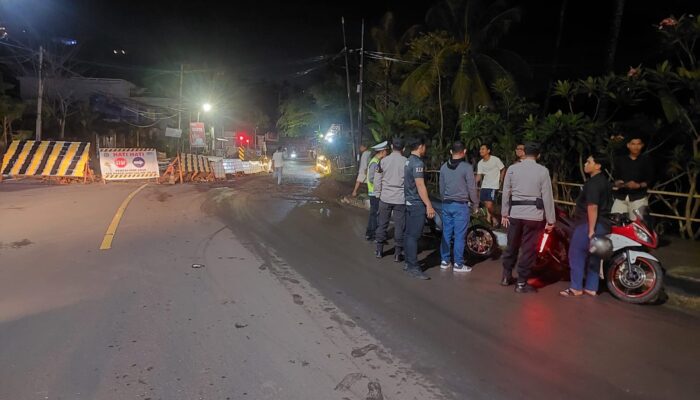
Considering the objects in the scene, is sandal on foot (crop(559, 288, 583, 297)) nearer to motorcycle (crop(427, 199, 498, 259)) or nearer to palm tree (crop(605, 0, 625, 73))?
motorcycle (crop(427, 199, 498, 259))

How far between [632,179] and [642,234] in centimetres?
155

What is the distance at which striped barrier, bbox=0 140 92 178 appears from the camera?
19.5m

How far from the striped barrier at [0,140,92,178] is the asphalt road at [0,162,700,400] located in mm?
12350

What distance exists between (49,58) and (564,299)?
109 feet

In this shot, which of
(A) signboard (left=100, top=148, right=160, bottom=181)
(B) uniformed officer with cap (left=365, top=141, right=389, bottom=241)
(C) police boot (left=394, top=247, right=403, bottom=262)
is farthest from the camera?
(A) signboard (left=100, top=148, right=160, bottom=181)

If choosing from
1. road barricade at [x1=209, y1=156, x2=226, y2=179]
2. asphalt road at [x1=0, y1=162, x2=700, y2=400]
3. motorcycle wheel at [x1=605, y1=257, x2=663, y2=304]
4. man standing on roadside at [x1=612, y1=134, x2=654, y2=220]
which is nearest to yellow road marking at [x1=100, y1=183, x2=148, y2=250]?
asphalt road at [x1=0, y1=162, x2=700, y2=400]

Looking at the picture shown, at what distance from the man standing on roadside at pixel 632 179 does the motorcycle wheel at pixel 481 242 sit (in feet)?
5.92

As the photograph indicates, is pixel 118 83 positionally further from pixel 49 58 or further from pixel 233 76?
pixel 233 76

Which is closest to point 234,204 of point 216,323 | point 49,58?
point 216,323

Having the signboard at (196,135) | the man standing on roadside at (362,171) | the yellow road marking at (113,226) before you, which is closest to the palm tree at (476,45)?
the man standing on roadside at (362,171)

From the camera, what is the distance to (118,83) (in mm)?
43906

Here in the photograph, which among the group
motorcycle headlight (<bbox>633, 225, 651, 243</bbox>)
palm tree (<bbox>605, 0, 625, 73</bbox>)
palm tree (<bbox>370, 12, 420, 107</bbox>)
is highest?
palm tree (<bbox>370, 12, 420, 107</bbox>)

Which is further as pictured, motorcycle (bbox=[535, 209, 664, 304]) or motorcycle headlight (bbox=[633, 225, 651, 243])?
motorcycle headlight (bbox=[633, 225, 651, 243])

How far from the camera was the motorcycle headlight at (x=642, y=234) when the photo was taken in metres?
5.95
